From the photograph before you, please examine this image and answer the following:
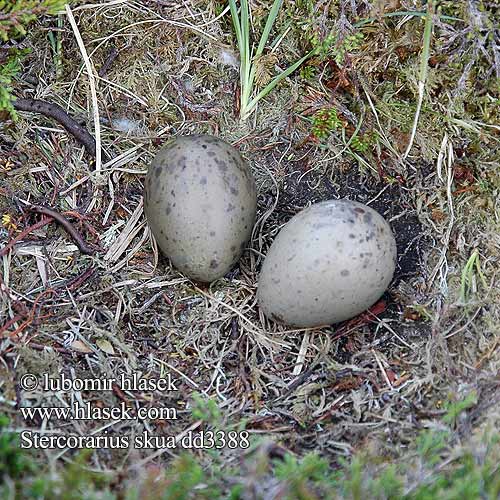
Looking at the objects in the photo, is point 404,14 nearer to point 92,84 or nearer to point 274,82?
point 274,82

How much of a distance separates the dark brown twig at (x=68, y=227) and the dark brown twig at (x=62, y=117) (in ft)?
0.85

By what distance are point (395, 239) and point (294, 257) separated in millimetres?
449

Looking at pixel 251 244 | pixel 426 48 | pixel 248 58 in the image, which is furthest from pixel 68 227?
pixel 426 48

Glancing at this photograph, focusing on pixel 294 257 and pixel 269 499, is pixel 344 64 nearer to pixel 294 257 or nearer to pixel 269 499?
pixel 294 257

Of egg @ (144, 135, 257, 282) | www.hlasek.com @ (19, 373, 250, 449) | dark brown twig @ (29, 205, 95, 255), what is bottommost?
www.hlasek.com @ (19, 373, 250, 449)

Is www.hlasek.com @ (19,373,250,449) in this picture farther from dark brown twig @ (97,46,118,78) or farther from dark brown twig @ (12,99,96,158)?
dark brown twig @ (97,46,118,78)

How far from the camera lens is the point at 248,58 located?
2.33 meters

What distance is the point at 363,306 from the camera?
1978 mm

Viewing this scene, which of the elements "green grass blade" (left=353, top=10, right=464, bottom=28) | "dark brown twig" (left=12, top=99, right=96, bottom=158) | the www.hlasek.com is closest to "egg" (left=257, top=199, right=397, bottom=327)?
the www.hlasek.com

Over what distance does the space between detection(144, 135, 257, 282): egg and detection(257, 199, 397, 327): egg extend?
0.14 meters

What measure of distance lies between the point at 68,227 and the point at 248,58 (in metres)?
0.85

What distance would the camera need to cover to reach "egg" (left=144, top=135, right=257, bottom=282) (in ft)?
6.46

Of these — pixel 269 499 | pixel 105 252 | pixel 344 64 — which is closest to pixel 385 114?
pixel 344 64

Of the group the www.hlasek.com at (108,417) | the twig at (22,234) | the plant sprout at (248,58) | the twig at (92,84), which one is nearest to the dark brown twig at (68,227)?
the twig at (22,234)
